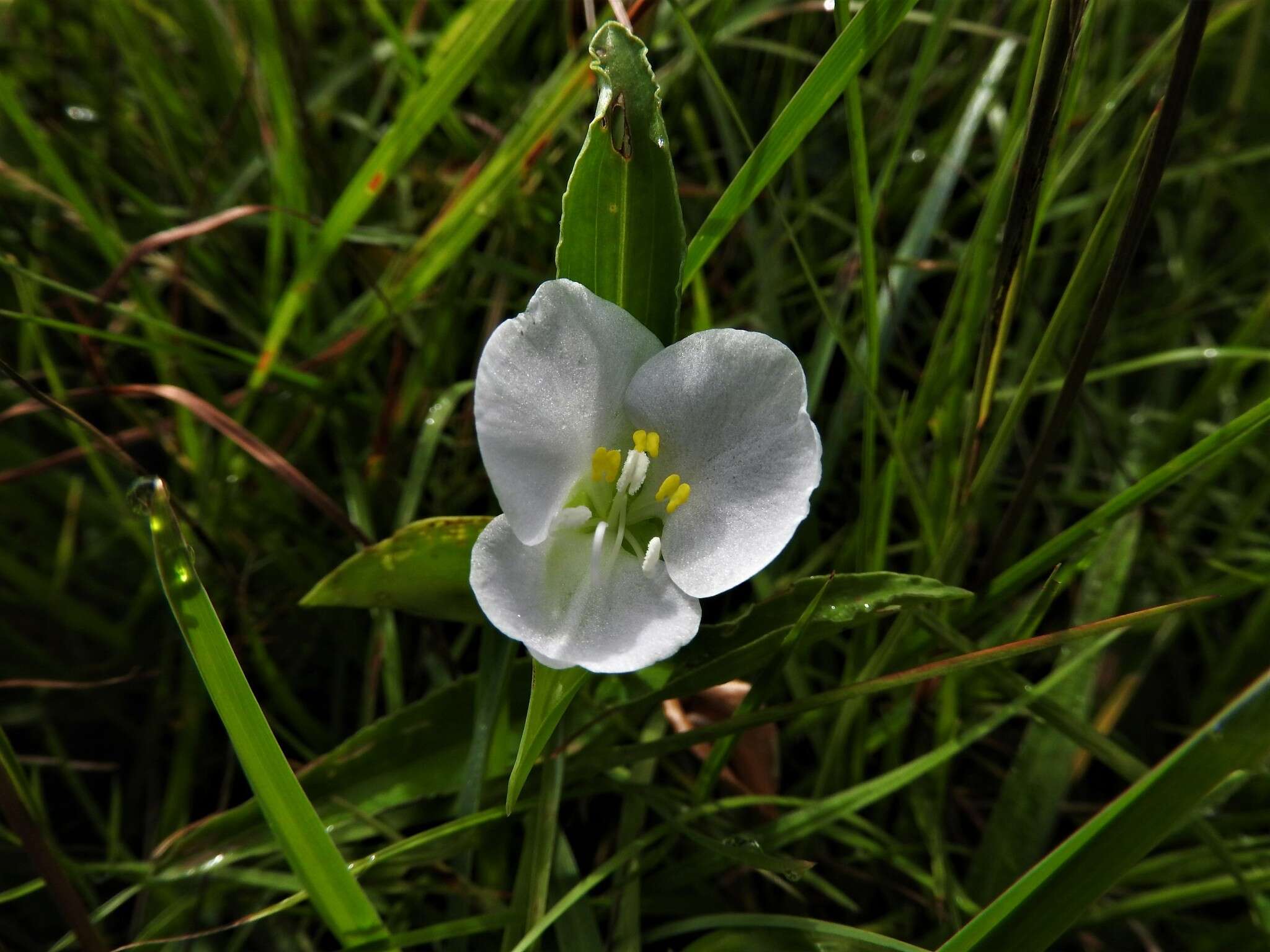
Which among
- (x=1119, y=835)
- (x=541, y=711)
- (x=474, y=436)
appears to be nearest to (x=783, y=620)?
(x=541, y=711)

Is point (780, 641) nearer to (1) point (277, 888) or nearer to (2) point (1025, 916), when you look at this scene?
(2) point (1025, 916)

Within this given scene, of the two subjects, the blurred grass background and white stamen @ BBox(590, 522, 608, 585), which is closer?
white stamen @ BBox(590, 522, 608, 585)

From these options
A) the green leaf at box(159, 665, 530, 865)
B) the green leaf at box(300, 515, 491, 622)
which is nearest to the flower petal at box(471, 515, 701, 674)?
the green leaf at box(300, 515, 491, 622)

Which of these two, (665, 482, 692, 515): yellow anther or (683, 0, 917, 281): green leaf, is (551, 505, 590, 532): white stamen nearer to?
(665, 482, 692, 515): yellow anther

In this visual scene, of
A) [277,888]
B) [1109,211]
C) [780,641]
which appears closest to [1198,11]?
[1109,211]

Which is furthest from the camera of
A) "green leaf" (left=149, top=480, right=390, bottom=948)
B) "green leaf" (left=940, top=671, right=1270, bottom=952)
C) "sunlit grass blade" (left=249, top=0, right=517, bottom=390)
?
"sunlit grass blade" (left=249, top=0, right=517, bottom=390)

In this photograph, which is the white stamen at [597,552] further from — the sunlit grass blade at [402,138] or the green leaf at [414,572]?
the sunlit grass blade at [402,138]
